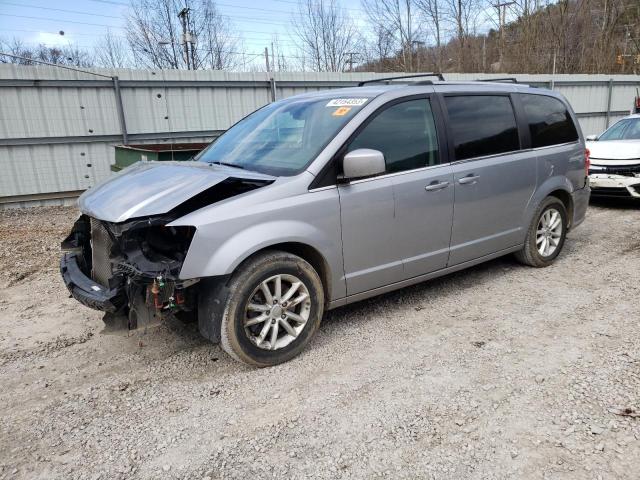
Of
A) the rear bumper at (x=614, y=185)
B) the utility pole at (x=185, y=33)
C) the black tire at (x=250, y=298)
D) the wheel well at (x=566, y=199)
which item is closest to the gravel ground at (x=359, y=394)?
the black tire at (x=250, y=298)

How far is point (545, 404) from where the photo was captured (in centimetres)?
288

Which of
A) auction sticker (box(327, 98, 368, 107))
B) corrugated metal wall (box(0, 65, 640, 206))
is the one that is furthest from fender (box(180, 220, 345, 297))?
corrugated metal wall (box(0, 65, 640, 206))

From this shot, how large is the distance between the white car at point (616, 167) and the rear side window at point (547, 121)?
332 centimetres

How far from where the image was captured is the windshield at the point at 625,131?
8891 millimetres

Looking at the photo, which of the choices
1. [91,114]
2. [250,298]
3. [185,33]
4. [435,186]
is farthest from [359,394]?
[185,33]

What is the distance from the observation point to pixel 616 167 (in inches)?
318

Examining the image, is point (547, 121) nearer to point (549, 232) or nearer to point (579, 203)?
point (579, 203)

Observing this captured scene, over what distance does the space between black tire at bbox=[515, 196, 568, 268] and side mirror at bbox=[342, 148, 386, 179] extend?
2.43m

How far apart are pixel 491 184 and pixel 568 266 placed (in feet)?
5.54

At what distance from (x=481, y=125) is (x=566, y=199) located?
1.71 metres

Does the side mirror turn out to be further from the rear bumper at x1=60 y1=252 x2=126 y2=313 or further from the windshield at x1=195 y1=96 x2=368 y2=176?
the rear bumper at x1=60 y1=252 x2=126 y2=313

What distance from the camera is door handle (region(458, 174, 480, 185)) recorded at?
4252mm

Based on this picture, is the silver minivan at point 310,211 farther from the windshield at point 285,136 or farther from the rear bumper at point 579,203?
the rear bumper at point 579,203

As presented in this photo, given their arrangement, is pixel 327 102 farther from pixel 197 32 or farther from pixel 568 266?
pixel 197 32
